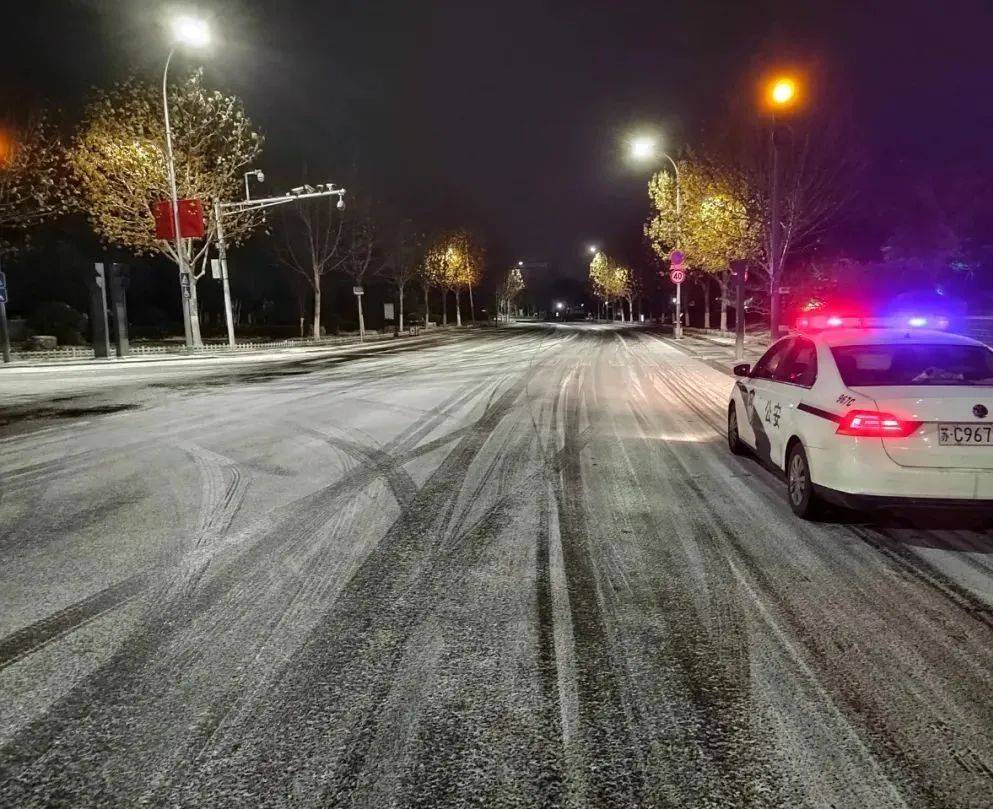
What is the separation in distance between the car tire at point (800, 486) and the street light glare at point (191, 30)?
23789 millimetres

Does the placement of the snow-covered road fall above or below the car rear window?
below

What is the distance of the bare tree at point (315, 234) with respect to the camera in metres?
41.0

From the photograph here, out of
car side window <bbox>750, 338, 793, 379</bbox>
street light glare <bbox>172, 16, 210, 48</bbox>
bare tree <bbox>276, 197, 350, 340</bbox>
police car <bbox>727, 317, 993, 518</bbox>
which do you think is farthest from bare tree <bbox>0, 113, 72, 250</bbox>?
police car <bbox>727, 317, 993, 518</bbox>

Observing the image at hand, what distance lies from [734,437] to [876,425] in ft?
10.9

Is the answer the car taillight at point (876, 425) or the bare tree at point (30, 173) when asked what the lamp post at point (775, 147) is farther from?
the bare tree at point (30, 173)

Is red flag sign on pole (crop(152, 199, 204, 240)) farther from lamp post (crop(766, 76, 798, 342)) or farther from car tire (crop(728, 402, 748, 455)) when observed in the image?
car tire (crop(728, 402, 748, 455))

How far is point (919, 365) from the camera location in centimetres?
557

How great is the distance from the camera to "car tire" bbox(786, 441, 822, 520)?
5.35m

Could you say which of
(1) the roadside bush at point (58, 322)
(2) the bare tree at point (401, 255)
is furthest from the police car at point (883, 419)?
(2) the bare tree at point (401, 255)

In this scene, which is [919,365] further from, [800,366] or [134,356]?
[134,356]

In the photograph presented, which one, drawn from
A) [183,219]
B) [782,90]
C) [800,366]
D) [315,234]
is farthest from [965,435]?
[315,234]

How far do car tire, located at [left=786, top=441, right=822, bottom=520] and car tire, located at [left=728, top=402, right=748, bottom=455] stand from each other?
1.93 metres

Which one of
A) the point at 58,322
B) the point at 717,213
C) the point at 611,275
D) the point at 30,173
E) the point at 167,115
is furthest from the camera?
the point at 611,275

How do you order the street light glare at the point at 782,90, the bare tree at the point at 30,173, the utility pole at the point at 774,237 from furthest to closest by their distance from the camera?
the bare tree at the point at 30,173 → the utility pole at the point at 774,237 → the street light glare at the point at 782,90
